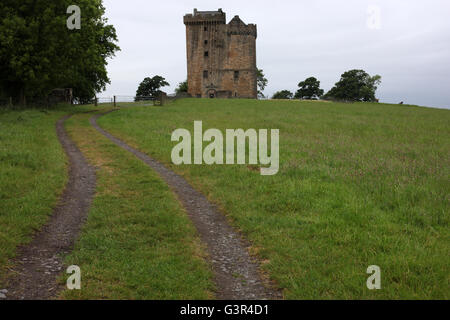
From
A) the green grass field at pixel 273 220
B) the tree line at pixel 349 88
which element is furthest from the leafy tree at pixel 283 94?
the green grass field at pixel 273 220

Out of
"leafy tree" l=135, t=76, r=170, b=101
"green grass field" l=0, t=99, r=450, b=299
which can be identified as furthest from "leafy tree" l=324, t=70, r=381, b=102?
"green grass field" l=0, t=99, r=450, b=299

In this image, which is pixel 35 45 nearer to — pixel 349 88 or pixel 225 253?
pixel 225 253

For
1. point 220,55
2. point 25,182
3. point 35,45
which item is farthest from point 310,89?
point 25,182

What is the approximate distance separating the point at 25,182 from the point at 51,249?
201 inches

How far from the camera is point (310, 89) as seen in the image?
348 ft

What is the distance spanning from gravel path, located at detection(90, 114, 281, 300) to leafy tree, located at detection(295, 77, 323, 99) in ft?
331

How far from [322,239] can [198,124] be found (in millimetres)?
19188

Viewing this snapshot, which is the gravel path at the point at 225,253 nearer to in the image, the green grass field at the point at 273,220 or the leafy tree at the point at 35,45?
the green grass field at the point at 273,220

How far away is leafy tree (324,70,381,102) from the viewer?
3907 inches

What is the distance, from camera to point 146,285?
582 cm
